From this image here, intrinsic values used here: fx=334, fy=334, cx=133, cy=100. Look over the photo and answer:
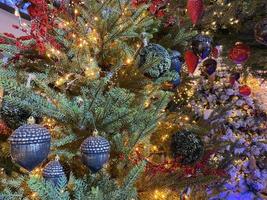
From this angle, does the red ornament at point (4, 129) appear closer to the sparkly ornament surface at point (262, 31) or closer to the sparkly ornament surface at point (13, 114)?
the sparkly ornament surface at point (13, 114)

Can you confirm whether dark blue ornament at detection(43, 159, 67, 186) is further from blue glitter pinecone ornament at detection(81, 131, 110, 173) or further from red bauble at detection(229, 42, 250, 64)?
red bauble at detection(229, 42, 250, 64)

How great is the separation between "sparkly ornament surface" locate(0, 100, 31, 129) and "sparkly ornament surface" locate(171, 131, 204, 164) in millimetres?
618

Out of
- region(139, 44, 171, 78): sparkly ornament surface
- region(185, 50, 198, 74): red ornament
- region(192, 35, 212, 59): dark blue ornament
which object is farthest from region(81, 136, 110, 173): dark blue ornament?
region(185, 50, 198, 74): red ornament

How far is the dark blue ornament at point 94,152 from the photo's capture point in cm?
94

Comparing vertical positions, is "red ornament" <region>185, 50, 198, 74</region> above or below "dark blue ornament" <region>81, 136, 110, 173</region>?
above

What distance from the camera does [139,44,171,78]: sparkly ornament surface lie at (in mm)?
1261

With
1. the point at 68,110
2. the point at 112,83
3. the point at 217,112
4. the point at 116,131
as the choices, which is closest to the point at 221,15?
the point at 217,112

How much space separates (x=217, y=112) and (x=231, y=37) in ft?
1.44

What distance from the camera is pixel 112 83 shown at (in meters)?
1.44

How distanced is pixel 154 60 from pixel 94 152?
18.5 inches

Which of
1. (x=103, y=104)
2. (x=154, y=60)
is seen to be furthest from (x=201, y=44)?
(x=103, y=104)

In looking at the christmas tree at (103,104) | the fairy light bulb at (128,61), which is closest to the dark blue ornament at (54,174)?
the christmas tree at (103,104)

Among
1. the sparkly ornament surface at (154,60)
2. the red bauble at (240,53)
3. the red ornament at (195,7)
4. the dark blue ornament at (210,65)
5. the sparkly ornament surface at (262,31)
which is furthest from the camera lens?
the dark blue ornament at (210,65)

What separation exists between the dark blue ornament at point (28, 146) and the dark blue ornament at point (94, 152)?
0.14 m
